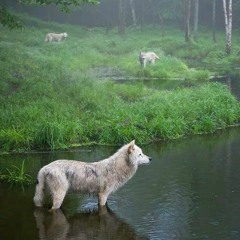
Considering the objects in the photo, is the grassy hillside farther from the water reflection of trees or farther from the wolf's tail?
the water reflection of trees

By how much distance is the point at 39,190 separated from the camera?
10.2 metres

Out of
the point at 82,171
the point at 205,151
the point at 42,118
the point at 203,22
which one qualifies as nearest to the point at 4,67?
the point at 42,118

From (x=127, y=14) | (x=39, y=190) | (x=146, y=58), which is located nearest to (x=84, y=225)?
(x=39, y=190)

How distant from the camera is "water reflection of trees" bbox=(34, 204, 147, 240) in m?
9.18

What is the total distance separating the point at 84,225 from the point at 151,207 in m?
1.55

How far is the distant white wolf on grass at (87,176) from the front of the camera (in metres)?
10.1

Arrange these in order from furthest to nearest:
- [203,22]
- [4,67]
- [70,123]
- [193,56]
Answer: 1. [203,22]
2. [193,56]
3. [4,67]
4. [70,123]

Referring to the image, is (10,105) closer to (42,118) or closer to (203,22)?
(42,118)

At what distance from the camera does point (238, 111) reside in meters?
19.6

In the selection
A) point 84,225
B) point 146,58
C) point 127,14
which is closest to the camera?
point 84,225

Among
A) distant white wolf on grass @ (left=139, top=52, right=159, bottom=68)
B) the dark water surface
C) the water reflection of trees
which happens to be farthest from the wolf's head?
distant white wolf on grass @ (left=139, top=52, right=159, bottom=68)

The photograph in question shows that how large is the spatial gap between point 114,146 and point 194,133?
327 cm

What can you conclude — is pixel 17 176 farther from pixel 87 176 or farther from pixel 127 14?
pixel 127 14

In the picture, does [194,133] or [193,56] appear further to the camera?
[193,56]
